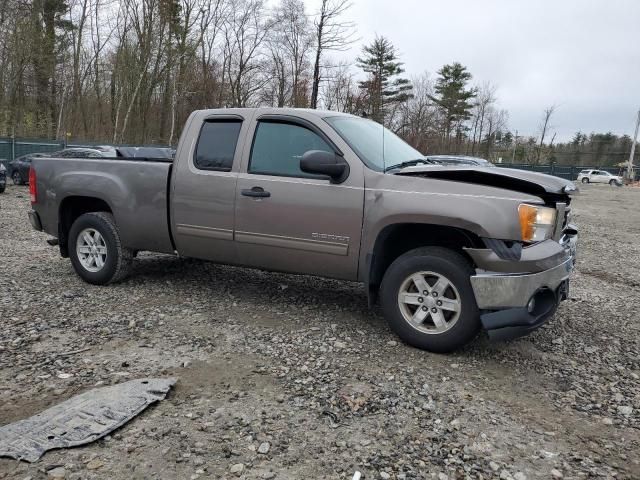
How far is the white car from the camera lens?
139 ft

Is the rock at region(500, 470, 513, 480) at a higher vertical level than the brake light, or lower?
lower

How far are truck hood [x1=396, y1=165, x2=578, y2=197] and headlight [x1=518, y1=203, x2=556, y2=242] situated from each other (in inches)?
6.6

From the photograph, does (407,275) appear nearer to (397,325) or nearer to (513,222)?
(397,325)

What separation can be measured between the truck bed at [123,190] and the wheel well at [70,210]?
0.03 m

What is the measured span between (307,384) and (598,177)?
47.6 metres

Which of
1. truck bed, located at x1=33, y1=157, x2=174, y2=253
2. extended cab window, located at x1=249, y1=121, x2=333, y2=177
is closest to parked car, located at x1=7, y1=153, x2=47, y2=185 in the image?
truck bed, located at x1=33, y1=157, x2=174, y2=253

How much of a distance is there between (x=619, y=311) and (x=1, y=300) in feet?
20.4

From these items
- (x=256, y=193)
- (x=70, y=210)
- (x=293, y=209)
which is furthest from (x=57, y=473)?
(x=70, y=210)

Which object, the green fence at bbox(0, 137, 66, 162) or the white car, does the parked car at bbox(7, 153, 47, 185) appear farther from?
the white car

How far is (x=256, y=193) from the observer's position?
4.44 metres

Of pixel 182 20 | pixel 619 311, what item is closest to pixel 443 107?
pixel 182 20

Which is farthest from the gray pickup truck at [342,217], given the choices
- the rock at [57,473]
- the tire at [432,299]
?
the rock at [57,473]

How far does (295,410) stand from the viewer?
3.02 meters

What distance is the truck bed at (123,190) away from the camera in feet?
16.3
